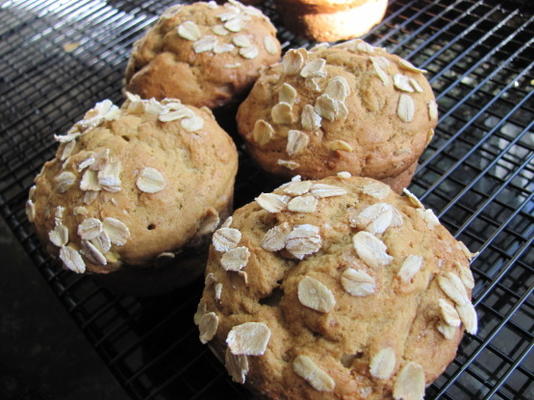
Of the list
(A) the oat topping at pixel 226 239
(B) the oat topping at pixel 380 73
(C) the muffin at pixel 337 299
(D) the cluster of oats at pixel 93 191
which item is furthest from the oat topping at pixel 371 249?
(B) the oat topping at pixel 380 73

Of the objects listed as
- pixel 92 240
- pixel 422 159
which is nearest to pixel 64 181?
pixel 92 240

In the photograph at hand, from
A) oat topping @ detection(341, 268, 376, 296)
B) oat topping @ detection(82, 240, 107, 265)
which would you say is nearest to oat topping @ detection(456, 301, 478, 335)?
oat topping @ detection(341, 268, 376, 296)

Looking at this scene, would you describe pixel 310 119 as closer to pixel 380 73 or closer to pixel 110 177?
pixel 380 73

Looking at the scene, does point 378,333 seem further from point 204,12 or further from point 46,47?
point 46,47

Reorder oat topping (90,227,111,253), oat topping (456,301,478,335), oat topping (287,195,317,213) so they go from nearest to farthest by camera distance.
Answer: oat topping (456,301,478,335) < oat topping (287,195,317,213) < oat topping (90,227,111,253)

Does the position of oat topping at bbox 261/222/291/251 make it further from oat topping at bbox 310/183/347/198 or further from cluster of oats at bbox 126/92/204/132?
cluster of oats at bbox 126/92/204/132

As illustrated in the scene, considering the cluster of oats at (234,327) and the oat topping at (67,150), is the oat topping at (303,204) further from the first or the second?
the oat topping at (67,150)

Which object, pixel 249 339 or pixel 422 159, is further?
pixel 422 159
